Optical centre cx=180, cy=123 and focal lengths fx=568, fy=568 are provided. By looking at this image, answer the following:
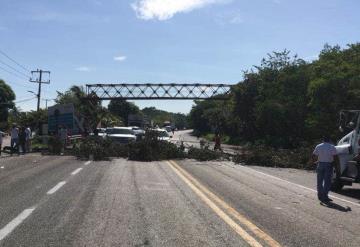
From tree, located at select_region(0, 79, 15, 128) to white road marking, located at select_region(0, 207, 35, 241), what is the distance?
115m

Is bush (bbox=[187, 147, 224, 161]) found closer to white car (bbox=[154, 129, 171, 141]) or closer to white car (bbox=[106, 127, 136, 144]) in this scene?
white car (bbox=[154, 129, 171, 141])

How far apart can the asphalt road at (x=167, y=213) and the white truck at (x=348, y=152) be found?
1.81ft

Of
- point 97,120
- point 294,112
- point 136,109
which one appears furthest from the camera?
point 136,109

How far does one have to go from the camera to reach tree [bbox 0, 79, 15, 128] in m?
122

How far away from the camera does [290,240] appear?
8.52 meters

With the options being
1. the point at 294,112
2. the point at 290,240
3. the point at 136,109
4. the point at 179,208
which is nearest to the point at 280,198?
the point at 179,208

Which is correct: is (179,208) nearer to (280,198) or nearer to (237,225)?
(237,225)

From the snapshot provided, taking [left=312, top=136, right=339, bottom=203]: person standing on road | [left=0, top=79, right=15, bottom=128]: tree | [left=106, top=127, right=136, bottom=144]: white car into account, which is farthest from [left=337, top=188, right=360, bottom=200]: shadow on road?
[left=0, top=79, right=15, bottom=128]: tree

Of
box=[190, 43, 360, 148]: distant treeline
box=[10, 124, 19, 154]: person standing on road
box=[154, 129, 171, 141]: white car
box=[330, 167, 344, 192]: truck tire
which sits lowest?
box=[330, 167, 344, 192]: truck tire

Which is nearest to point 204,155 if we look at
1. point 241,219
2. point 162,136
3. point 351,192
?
point 162,136

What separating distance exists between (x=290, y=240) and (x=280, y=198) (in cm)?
556

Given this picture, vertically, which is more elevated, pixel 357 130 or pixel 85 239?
pixel 357 130

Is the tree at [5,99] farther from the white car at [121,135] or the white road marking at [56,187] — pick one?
the white road marking at [56,187]

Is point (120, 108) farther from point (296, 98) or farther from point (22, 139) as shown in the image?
point (22, 139)
